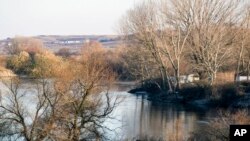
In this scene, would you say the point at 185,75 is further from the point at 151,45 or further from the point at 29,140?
the point at 29,140

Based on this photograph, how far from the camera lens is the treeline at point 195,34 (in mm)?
42938

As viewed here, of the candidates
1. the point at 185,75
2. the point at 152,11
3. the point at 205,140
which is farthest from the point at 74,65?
the point at 185,75

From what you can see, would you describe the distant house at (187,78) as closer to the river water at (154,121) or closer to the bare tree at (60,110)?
the river water at (154,121)

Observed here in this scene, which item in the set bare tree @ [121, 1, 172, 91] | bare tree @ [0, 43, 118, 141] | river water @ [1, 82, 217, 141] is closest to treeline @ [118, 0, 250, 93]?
bare tree @ [121, 1, 172, 91]

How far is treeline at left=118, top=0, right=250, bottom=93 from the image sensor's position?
141 feet

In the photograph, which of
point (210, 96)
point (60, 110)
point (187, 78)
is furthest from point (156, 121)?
point (187, 78)

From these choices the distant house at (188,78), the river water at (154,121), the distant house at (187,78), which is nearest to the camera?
the river water at (154,121)

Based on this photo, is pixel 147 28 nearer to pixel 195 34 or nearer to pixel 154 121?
pixel 195 34

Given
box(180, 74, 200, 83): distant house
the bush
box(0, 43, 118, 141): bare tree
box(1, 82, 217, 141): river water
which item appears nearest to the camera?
box(0, 43, 118, 141): bare tree

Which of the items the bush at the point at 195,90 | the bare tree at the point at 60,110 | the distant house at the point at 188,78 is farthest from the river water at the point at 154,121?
the distant house at the point at 188,78

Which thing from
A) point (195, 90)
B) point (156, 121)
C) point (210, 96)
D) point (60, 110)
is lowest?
point (156, 121)

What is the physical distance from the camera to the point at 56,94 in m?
18.4

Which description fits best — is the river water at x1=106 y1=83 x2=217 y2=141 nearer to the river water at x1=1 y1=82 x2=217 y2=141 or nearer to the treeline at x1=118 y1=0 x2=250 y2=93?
the river water at x1=1 y1=82 x2=217 y2=141

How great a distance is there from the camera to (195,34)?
44531mm
